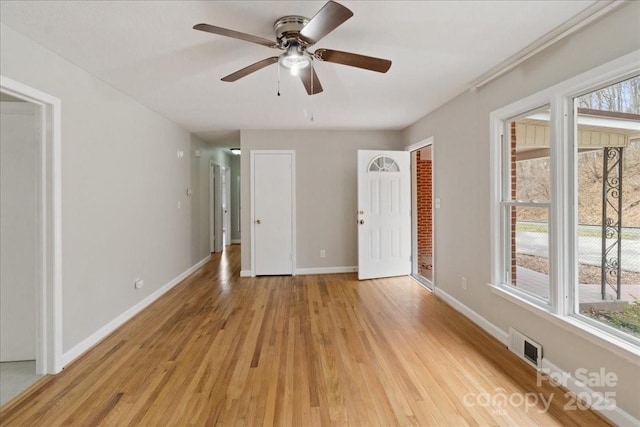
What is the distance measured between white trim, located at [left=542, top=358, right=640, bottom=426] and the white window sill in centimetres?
30

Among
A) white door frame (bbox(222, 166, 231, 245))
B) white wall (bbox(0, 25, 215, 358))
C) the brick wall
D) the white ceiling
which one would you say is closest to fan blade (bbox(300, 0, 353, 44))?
the white ceiling

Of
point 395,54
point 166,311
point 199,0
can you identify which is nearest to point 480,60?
point 395,54

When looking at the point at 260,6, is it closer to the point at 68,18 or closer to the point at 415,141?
the point at 68,18

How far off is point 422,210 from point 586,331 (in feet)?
11.6

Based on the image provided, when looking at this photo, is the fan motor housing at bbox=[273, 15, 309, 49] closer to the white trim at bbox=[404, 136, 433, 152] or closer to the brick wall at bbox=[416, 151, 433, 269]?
the white trim at bbox=[404, 136, 433, 152]

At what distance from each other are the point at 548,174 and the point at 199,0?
2.58 meters

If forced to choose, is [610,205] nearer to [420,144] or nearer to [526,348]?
[526,348]

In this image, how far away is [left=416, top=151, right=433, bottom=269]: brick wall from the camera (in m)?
5.19

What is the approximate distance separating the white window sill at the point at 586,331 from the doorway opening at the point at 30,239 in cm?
352

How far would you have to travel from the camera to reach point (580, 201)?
1.94 m

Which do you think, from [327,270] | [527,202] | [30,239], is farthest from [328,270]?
[30,239]

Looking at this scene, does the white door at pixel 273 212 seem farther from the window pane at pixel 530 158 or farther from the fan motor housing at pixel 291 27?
the window pane at pixel 530 158

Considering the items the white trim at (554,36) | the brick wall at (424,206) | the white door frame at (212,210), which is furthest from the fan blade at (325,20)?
the white door frame at (212,210)

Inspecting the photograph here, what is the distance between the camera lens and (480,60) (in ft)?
7.89
